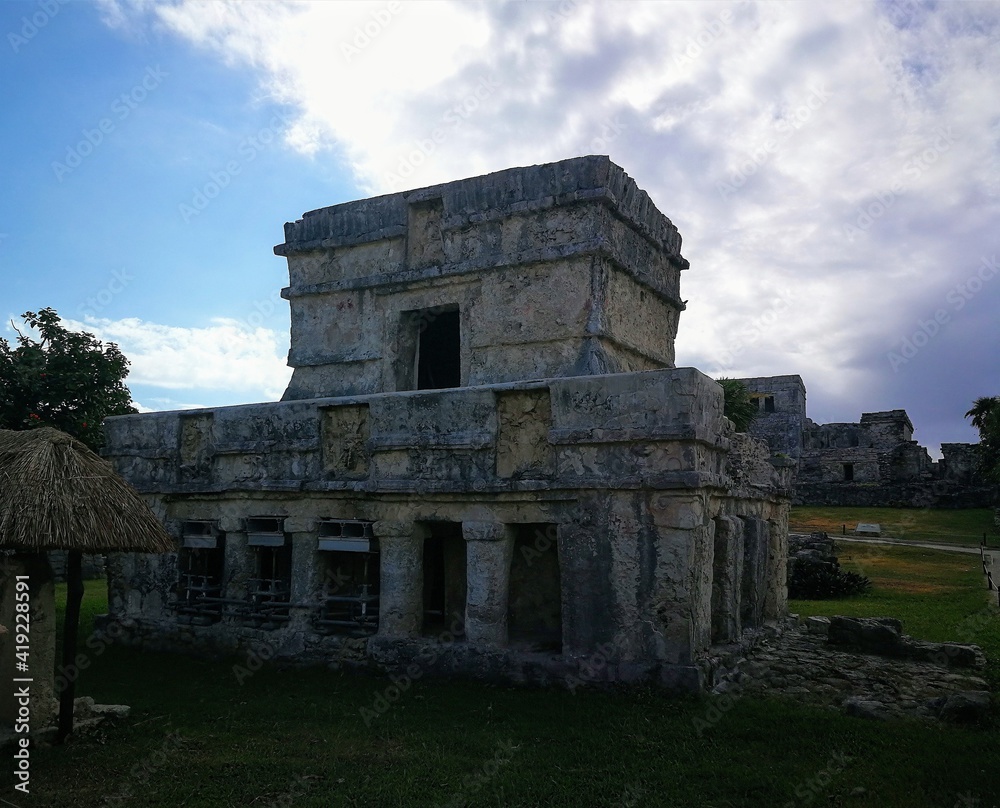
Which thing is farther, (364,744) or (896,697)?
(896,697)

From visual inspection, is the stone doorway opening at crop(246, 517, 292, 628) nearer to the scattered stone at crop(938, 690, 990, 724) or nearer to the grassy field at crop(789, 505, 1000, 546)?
the scattered stone at crop(938, 690, 990, 724)

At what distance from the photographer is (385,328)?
11352 millimetres

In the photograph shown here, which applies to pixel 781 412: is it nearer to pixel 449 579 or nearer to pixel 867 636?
pixel 867 636

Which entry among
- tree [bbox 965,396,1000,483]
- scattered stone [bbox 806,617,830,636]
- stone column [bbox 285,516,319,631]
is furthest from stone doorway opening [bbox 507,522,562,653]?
tree [bbox 965,396,1000,483]

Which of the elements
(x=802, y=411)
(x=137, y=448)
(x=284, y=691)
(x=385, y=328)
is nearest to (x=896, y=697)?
(x=284, y=691)

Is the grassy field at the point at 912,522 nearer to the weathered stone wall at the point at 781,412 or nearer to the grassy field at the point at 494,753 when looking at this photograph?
the weathered stone wall at the point at 781,412

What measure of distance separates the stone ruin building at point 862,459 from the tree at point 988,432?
106cm

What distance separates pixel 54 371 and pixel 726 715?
16.3 m

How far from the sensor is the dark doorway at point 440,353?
12.7 meters

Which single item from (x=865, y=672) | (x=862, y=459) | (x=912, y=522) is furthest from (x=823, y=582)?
(x=862, y=459)

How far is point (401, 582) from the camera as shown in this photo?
9312mm

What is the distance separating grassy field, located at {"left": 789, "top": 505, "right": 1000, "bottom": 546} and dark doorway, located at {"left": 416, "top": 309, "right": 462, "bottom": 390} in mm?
18288

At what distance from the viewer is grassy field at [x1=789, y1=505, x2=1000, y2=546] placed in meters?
25.8

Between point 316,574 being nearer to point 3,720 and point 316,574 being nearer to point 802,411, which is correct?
point 3,720
